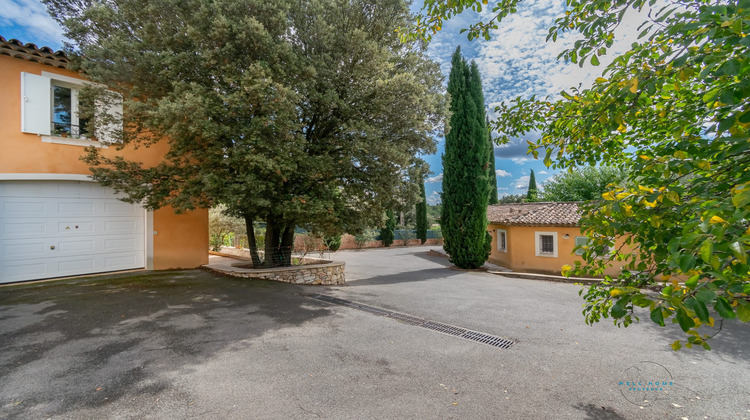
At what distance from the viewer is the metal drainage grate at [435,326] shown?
5062 millimetres

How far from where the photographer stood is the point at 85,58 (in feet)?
25.2

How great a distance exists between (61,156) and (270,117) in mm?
5895

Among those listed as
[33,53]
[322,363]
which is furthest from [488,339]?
[33,53]

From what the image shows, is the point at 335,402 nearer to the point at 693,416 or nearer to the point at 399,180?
the point at 693,416

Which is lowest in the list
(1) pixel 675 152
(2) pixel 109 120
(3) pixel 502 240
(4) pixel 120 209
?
(3) pixel 502 240

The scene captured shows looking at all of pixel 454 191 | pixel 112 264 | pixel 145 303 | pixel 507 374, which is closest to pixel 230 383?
pixel 507 374

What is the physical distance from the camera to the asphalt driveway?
3131 mm

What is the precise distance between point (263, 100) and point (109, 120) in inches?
171

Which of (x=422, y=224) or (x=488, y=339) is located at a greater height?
(x=422, y=224)

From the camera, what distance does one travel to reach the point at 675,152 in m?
1.89

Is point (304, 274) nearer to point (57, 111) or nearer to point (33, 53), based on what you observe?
point (57, 111)

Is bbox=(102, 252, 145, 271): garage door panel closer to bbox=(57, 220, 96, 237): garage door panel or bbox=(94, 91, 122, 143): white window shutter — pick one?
bbox=(57, 220, 96, 237): garage door panel

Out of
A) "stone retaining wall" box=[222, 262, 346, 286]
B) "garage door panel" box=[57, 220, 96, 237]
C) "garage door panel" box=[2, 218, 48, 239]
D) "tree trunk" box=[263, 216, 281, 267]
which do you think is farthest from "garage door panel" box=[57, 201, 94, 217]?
"tree trunk" box=[263, 216, 281, 267]

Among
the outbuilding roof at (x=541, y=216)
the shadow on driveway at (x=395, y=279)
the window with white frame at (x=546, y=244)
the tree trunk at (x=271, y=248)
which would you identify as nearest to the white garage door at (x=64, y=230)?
the tree trunk at (x=271, y=248)
